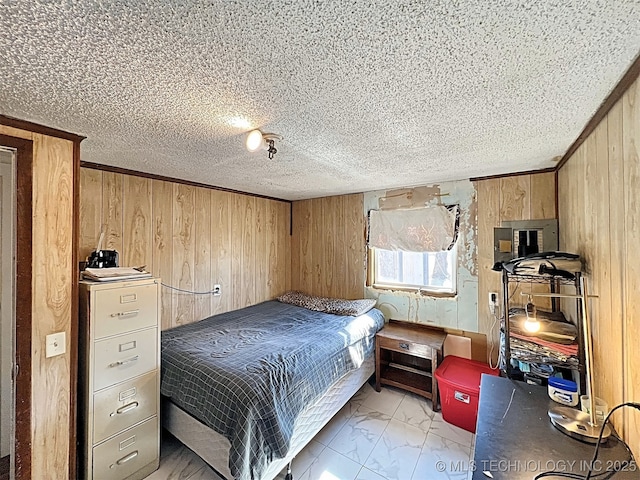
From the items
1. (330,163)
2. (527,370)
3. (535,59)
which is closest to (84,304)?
(330,163)

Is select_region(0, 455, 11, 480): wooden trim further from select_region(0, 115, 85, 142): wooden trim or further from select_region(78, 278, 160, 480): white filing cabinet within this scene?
select_region(0, 115, 85, 142): wooden trim

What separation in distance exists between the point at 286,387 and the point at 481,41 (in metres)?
1.93

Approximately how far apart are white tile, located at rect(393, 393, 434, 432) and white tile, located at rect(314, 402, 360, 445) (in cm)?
39

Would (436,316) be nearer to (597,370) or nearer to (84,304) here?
(597,370)

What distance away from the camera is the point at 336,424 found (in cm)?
229

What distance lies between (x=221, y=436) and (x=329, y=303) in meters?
1.90

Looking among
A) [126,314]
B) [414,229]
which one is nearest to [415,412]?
[414,229]

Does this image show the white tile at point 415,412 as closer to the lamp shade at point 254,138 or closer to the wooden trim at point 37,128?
the lamp shade at point 254,138

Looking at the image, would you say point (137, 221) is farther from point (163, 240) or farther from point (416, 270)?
point (416, 270)

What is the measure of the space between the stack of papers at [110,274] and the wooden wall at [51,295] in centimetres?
14

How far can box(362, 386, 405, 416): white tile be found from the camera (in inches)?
98.5

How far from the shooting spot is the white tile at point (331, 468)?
69.7 inches

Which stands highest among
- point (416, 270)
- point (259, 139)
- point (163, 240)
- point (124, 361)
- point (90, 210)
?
point (259, 139)

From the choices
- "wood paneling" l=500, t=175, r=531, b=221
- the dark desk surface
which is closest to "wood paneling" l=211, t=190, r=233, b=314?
the dark desk surface
